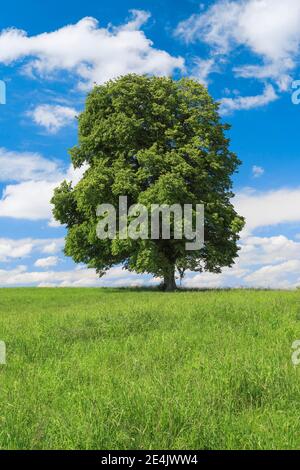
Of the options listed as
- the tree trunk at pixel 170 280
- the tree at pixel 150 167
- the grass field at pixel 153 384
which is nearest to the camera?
the grass field at pixel 153 384

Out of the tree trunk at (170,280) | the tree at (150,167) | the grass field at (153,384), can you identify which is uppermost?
the tree at (150,167)

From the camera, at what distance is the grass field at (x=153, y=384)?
23.1 ft

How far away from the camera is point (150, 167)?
37.5m

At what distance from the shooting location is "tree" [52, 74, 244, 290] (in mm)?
37500

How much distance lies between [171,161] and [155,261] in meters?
7.27

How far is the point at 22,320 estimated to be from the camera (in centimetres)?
2012

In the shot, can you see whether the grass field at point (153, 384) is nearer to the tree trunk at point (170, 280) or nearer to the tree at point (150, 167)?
the tree at point (150, 167)

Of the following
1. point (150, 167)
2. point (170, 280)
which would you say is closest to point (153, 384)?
point (150, 167)

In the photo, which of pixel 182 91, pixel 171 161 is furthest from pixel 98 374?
pixel 182 91

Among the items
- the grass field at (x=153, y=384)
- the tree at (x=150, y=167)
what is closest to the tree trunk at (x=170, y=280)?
the tree at (x=150, y=167)

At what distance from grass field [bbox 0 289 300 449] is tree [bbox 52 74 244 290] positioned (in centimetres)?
1966

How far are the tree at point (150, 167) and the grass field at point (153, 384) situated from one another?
64.5ft
